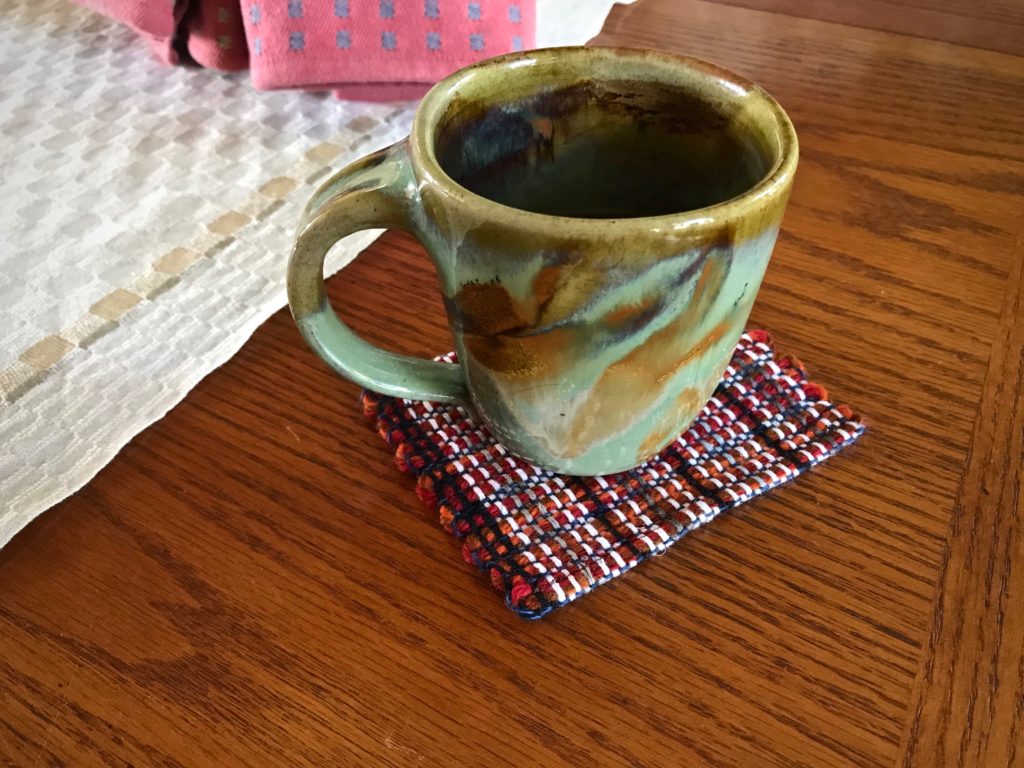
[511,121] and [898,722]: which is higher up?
[511,121]

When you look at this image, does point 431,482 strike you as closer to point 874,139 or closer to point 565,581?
point 565,581

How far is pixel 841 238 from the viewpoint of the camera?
368mm

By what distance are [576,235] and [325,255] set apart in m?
0.09

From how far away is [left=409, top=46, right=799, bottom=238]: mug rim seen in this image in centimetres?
20

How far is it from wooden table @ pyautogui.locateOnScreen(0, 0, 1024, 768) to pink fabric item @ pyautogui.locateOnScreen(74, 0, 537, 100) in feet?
0.51

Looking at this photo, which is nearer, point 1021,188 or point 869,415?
point 869,415

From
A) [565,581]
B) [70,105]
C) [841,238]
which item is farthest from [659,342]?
[70,105]

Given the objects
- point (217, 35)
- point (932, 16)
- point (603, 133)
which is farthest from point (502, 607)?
point (932, 16)

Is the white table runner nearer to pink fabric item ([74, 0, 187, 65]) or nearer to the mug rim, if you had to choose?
pink fabric item ([74, 0, 187, 65])

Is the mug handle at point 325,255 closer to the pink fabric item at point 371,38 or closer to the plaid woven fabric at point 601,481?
the plaid woven fabric at point 601,481

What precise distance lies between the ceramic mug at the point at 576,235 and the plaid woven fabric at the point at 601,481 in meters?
0.01

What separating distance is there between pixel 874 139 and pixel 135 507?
1.26ft

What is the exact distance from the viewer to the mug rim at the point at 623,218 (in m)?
0.20

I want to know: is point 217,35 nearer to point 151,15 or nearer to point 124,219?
point 151,15
